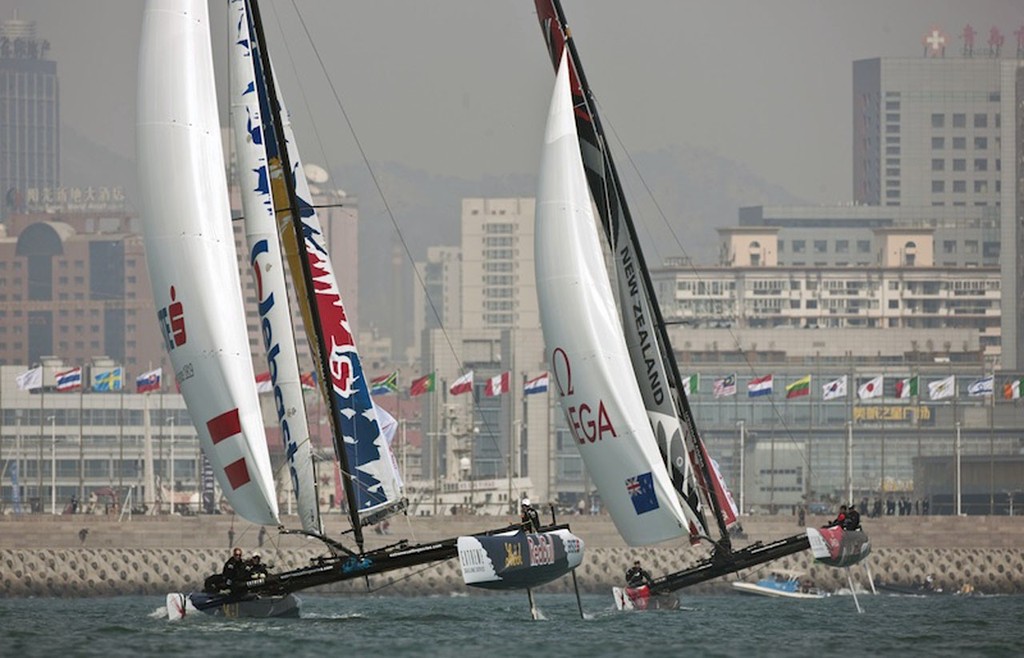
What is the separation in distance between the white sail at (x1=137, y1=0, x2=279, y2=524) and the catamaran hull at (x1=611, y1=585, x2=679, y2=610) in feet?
37.4

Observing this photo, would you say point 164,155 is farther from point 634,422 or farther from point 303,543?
point 303,543

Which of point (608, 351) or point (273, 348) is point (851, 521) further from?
point (273, 348)

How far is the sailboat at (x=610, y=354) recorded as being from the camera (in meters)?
47.7

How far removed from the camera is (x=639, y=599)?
51.7 meters

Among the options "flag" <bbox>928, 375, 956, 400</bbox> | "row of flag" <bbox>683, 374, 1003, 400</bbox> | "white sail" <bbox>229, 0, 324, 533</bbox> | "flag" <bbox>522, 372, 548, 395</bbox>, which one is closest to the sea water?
"white sail" <bbox>229, 0, 324, 533</bbox>

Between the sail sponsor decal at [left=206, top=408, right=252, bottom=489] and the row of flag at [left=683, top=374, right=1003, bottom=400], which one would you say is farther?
the row of flag at [left=683, top=374, right=1003, bottom=400]

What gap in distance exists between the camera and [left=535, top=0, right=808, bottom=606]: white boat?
156ft

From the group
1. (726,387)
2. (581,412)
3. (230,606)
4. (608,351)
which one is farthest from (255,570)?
(726,387)

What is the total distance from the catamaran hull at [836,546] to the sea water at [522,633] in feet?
4.42

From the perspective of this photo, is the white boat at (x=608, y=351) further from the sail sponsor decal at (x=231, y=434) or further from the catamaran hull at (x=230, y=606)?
the sail sponsor decal at (x=231, y=434)

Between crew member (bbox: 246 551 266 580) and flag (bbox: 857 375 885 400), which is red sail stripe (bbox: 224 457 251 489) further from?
flag (bbox: 857 375 885 400)

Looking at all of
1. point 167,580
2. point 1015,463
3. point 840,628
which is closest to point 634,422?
point 840,628

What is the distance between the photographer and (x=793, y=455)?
169m

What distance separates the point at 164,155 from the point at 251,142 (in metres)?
2.86
